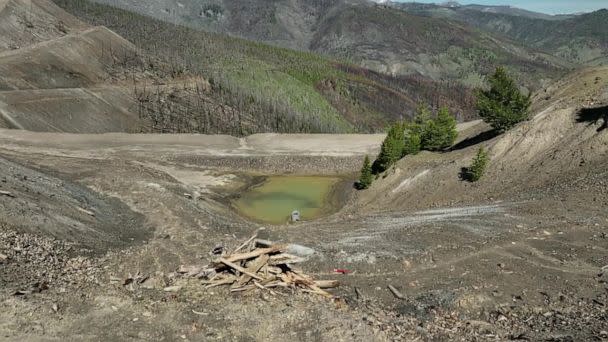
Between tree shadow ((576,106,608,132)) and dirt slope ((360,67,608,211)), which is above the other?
tree shadow ((576,106,608,132))

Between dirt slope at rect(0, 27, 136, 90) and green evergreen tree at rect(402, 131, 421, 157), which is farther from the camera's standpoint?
dirt slope at rect(0, 27, 136, 90)

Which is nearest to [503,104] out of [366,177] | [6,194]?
[366,177]

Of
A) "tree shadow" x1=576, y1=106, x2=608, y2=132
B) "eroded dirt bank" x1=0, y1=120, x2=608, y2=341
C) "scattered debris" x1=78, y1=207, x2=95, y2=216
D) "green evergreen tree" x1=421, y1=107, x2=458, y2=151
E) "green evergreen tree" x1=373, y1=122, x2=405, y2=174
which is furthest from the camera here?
"green evergreen tree" x1=421, y1=107, x2=458, y2=151

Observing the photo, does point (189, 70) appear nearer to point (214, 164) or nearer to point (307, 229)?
point (214, 164)

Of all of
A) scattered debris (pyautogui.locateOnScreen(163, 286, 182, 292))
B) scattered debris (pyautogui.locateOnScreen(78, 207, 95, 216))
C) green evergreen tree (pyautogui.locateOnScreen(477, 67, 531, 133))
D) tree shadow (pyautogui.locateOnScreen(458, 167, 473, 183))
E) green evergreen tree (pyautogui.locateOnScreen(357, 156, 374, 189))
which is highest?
green evergreen tree (pyautogui.locateOnScreen(477, 67, 531, 133))

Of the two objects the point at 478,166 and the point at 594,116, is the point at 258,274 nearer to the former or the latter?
the point at 478,166

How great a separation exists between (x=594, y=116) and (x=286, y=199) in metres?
28.2

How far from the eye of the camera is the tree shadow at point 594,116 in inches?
1451

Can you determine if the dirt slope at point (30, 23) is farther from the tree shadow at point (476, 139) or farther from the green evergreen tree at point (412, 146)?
the tree shadow at point (476, 139)

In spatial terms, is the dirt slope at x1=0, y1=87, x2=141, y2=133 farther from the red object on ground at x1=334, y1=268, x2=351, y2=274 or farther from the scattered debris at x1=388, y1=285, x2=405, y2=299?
the scattered debris at x1=388, y1=285, x2=405, y2=299

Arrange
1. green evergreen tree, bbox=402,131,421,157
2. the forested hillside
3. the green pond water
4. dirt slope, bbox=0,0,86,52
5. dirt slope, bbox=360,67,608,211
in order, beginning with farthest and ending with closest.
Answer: the forested hillside
dirt slope, bbox=0,0,86,52
green evergreen tree, bbox=402,131,421,157
the green pond water
dirt slope, bbox=360,67,608,211

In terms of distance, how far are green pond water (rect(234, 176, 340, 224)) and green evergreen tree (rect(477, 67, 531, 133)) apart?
16.8m

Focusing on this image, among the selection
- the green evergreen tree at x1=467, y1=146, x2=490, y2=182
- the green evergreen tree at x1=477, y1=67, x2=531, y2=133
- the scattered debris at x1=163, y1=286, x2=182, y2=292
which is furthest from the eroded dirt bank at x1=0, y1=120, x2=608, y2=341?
the green evergreen tree at x1=477, y1=67, x2=531, y2=133

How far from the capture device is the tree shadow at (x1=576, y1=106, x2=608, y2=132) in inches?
1451
